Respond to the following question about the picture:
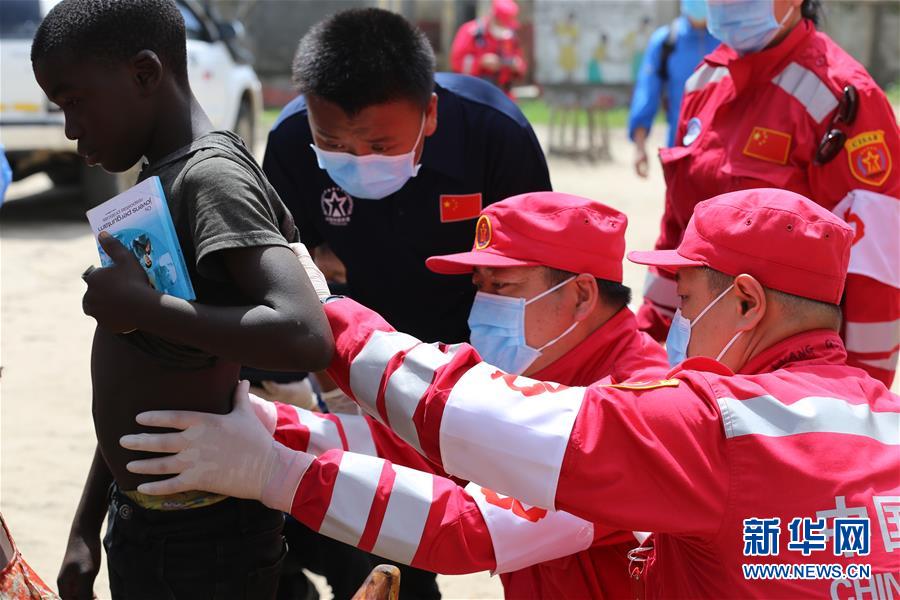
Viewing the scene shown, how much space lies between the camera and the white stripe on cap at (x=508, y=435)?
5.91ft

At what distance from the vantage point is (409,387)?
6.22 feet

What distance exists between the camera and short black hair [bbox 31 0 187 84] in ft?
6.12

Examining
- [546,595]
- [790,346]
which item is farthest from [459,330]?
[790,346]

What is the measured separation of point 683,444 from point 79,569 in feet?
4.03

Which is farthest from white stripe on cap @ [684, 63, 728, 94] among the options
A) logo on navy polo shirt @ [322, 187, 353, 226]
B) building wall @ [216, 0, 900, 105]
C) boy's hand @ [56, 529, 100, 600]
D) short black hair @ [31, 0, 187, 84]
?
building wall @ [216, 0, 900, 105]

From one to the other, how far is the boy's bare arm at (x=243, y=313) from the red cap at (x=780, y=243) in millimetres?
771

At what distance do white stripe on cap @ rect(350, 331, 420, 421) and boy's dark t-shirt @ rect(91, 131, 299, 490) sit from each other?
22 cm

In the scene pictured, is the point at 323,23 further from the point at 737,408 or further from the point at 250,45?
the point at 250,45

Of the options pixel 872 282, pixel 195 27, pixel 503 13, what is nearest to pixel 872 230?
pixel 872 282

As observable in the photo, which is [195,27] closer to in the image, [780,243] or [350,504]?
[350,504]

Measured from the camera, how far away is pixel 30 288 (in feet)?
24.6

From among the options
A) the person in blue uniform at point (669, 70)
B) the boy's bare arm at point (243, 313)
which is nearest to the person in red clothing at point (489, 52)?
the person in blue uniform at point (669, 70)

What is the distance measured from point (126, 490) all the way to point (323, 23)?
161 cm

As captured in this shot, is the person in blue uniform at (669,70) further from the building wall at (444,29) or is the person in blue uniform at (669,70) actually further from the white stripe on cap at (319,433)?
the building wall at (444,29)
